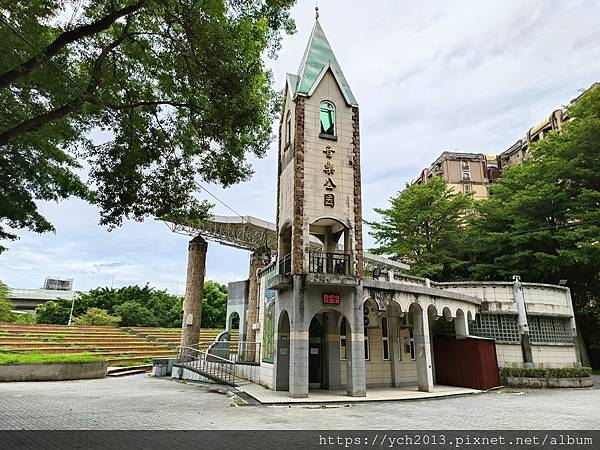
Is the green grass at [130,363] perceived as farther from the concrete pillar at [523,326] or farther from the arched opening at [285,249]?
the concrete pillar at [523,326]

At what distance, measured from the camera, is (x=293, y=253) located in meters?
13.3

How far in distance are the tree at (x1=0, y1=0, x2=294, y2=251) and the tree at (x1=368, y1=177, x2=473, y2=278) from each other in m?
19.5

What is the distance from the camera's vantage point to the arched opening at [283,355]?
13.7m

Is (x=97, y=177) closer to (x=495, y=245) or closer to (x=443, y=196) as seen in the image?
(x=495, y=245)

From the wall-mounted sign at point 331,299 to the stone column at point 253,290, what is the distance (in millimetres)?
6920

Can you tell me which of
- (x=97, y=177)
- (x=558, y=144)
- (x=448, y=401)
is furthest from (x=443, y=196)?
(x=97, y=177)

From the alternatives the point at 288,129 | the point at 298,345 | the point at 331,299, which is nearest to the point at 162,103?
the point at 288,129

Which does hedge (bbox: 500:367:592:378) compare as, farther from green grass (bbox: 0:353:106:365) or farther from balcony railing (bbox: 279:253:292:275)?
green grass (bbox: 0:353:106:365)

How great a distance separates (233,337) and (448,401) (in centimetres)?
1919

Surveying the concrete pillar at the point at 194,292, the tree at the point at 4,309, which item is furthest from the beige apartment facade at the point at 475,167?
the tree at the point at 4,309

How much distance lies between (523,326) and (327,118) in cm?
1284

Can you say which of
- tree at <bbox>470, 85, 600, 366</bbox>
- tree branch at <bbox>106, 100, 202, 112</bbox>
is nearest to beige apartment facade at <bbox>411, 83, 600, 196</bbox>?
tree at <bbox>470, 85, 600, 366</bbox>

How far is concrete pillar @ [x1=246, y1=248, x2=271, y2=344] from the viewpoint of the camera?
69.8ft

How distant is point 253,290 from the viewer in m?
23.8
